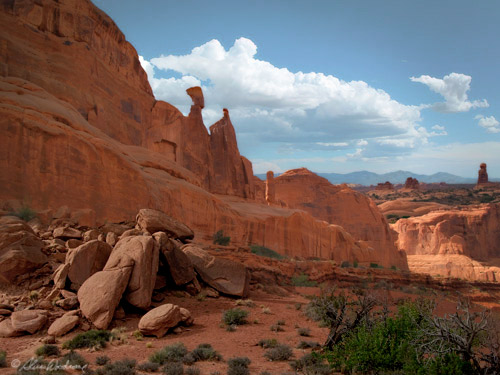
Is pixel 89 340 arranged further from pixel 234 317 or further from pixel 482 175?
pixel 482 175

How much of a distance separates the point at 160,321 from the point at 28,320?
10.3ft

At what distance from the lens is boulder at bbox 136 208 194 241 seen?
15016mm

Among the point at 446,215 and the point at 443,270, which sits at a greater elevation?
the point at 446,215

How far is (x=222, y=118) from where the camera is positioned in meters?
45.2

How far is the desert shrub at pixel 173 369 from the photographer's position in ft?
25.0

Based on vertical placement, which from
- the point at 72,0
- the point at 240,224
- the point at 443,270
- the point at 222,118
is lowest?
the point at 443,270

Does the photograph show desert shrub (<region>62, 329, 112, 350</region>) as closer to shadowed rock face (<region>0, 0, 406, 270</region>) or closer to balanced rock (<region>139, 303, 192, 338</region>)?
balanced rock (<region>139, 303, 192, 338</region>)

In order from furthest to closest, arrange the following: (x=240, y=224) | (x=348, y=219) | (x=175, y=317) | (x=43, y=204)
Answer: (x=348, y=219) < (x=240, y=224) < (x=43, y=204) < (x=175, y=317)

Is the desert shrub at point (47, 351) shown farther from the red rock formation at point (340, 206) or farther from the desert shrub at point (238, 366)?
the red rock formation at point (340, 206)

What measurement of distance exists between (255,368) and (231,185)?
35.3 meters

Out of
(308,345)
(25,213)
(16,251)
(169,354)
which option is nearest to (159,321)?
(169,354)

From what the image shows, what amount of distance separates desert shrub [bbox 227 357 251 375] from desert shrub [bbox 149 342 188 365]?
3.48 ft

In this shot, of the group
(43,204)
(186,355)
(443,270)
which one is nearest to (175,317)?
(186,355)

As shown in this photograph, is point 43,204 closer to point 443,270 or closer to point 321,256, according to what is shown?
point 321,256
